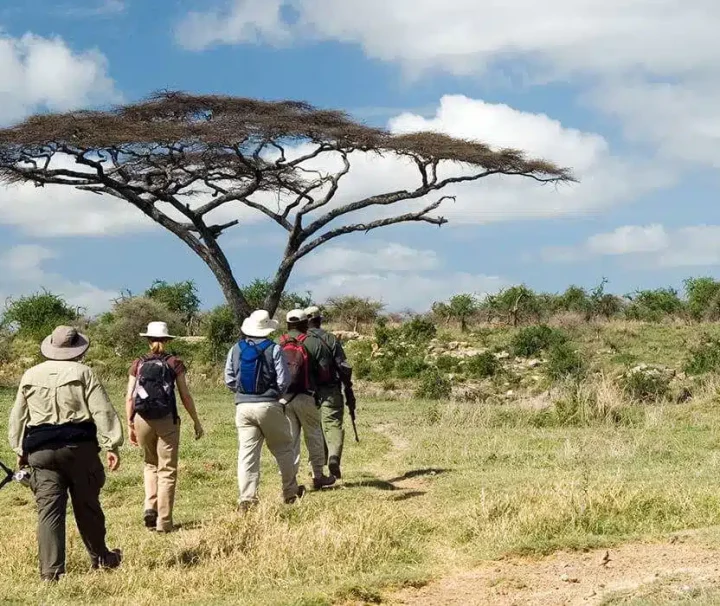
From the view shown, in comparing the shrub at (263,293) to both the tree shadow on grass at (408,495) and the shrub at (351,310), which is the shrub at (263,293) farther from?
the tree shadow on grass at (408,495)

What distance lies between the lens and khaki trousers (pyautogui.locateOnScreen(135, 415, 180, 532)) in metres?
8.82

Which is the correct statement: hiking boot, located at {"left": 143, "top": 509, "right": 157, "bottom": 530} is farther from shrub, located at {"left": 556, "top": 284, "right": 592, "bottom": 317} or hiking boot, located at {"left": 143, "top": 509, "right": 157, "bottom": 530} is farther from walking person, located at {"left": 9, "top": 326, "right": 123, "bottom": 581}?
shrub, located at {"left": 556, "top": 284, "right": 592, "bottom": 317}

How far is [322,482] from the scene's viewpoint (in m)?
10.6

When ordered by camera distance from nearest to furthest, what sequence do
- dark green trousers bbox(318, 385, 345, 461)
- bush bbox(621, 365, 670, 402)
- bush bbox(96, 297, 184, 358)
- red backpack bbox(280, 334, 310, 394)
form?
red backpack bbox(280, 334, 310, 394) < dark green trousers bbox(318, 385, 345, 461) < bush bbox(621, 365, 670, 402) < bush bbox(96, 297, 184, 358)

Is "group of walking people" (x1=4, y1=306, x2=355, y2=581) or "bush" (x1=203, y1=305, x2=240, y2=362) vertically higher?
"bush" (x1=203, y1=305, x2=240, y2=362)

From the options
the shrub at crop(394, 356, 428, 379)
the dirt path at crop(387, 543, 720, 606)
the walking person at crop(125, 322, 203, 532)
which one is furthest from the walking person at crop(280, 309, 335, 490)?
the shrub at crop(394, 356, 428, 379)

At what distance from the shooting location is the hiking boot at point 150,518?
357 inches

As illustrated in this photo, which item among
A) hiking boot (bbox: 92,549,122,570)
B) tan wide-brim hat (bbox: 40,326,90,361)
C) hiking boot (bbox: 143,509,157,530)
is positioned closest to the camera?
tan wide-brim hat (bbox: 40,326,90,361)

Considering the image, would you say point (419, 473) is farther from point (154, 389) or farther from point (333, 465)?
point (154, 389)

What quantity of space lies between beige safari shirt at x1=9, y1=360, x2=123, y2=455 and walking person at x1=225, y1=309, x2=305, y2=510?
201cm

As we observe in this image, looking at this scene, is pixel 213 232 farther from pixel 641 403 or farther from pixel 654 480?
pixel 654 480

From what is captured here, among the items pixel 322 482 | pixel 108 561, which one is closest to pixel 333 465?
pixel 322 482

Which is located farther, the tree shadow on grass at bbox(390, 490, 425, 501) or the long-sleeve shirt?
the tree shadow on grass at bbox(390, 490, 425, 501)

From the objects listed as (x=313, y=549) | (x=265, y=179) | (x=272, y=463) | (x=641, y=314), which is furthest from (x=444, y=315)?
(x=313, y=549)
